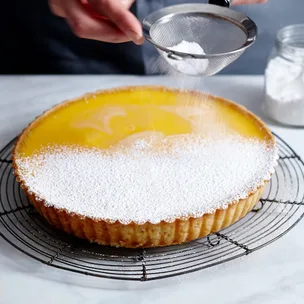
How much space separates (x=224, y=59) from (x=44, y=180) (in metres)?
0.50

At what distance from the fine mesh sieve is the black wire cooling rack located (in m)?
0.35

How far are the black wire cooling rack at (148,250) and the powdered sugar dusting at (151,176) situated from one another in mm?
89

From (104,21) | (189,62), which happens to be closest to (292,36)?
(189,62)

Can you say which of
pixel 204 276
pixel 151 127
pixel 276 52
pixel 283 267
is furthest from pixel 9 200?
pixel 276 52

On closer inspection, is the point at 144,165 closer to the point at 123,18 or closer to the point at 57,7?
the point at 123,18

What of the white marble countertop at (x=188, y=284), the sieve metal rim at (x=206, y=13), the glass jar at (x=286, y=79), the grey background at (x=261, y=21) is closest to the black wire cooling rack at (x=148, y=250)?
the white marble countertop at (x=188, y=284)

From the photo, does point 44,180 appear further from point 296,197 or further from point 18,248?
point 296,197

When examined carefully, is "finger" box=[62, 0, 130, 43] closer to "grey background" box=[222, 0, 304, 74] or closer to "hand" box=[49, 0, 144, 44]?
"hand" box=[49, 0, 144, 44]

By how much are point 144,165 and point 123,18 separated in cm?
34

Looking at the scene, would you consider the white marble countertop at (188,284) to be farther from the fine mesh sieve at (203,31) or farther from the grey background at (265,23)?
the grey background at (265,23)

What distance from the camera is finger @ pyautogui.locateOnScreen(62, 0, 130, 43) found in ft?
4.42

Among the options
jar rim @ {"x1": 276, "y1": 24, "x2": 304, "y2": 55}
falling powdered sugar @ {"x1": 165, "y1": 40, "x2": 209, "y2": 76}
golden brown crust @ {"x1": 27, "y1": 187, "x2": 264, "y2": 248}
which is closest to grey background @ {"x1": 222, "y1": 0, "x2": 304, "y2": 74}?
jar rim @ {"x1": 276, "y1": 24, "x2": 304, "y2": 55}

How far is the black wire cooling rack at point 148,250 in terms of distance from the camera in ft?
3.91

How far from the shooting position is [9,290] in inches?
45.3
